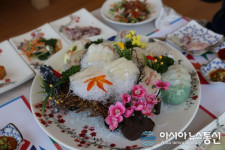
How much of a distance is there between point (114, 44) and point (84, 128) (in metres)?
0.42

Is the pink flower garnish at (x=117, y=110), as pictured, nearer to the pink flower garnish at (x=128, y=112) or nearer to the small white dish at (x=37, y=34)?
the pink flower garnish at (x=128, y=112)

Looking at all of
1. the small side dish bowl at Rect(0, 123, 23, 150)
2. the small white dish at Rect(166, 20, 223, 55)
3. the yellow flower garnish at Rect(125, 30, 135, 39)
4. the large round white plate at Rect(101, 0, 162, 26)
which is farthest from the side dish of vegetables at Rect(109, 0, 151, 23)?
the small side dish bowl at Rect(0, 123, 23, 150)

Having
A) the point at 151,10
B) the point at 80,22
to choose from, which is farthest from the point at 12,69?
the point at 151,10

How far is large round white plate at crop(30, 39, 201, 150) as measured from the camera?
914 mm

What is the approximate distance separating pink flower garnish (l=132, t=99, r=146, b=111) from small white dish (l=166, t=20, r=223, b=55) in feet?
2.23

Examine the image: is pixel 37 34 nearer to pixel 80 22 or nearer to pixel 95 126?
pixel 80 22

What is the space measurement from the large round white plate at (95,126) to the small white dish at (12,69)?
20 centimetres

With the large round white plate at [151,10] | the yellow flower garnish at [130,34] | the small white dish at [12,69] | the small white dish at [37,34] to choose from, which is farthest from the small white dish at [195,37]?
the small white dish at [12,69]

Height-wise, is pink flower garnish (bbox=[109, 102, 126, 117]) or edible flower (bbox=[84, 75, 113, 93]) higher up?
edible flower (bbox=[84, 75, 113, 93])

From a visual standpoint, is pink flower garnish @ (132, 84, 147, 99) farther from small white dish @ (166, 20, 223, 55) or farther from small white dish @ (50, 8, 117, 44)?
small white dish @ (50, 8, 117, 44)

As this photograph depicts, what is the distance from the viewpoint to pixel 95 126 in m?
1.00

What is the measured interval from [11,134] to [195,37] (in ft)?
4.00

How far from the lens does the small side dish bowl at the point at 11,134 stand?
96cm

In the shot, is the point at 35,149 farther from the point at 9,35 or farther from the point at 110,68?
the point at 9,35
